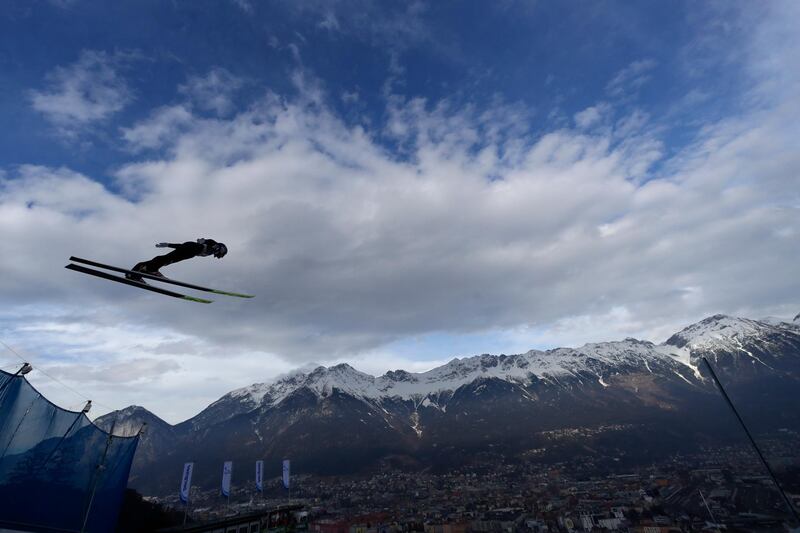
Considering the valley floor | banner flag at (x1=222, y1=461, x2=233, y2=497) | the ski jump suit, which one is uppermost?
the ski jump suit

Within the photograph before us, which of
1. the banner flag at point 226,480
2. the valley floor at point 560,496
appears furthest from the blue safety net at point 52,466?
the valley floor at point 560,496

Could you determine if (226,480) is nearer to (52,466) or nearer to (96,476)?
(96,476)

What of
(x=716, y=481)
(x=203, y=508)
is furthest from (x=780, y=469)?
(x=203, y=508)

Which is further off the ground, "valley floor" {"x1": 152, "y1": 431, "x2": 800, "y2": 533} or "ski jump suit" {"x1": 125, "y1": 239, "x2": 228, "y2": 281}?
"ski jump suit" {"x1": 125, "y1": 239, "x2": 228, "y2": 281}

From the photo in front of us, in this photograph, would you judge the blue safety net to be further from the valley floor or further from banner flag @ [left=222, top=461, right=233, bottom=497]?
the valley floor

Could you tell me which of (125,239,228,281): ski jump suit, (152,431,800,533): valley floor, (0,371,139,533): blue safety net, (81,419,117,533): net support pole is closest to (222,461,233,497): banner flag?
(0,371,139,533): blue safety net

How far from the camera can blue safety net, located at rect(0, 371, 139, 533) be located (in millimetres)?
20078

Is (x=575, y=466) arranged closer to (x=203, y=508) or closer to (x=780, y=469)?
(x=780, y=469)

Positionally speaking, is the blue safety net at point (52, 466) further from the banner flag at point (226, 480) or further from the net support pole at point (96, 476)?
the banner flag at point (226, 480)

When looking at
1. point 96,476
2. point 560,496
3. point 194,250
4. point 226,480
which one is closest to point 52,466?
point 96,476

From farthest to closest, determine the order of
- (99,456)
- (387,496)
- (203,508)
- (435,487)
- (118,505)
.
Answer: (435,487) → (387,496) → (203,508) → (118,505) → (99,456)

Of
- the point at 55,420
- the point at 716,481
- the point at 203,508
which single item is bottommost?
the point at 716,481

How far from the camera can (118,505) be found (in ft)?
85.5

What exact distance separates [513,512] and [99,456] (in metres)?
110
